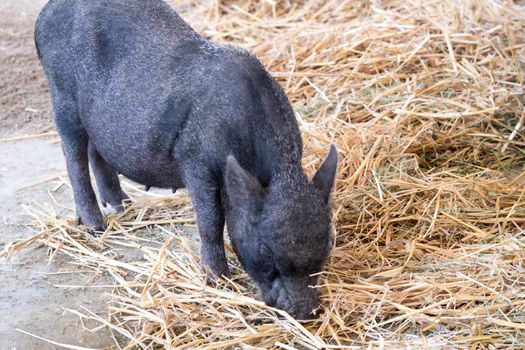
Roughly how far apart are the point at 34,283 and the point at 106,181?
3.72 feet

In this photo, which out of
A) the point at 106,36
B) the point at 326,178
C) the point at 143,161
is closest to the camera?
the point at 326,178

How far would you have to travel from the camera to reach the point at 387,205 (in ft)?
19.1

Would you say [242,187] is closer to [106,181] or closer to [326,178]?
[326,178]

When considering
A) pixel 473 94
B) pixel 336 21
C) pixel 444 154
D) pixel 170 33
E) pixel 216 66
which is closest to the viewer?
pixel 216 66

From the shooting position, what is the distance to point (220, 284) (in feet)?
16.8

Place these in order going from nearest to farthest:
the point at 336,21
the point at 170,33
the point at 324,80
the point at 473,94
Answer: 1. the point at 170,33
2. the point at 473,94
3. the point at 324,80
4. the point at 336,21

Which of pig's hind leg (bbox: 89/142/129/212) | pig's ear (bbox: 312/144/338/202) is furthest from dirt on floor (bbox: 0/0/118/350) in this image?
pig's ear (bbox: 312/144/338/202)

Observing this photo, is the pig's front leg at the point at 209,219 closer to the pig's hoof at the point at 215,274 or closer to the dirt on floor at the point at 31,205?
the pig's hoof at the point at 215,274

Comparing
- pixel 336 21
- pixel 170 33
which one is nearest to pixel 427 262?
pixel 170 33

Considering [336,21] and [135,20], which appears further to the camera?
[336,21]

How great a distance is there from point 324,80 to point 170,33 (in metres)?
2.68

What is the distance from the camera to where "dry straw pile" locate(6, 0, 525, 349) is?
4.70 meters

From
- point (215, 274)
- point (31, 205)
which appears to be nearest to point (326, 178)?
point (215, 274)

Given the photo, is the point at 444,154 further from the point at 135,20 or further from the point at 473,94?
the point at 135,20
